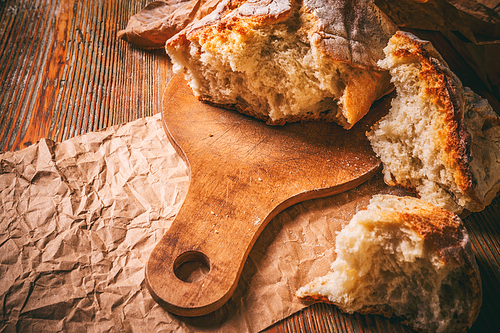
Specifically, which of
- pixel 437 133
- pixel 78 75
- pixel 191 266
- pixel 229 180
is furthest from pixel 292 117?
pixel 78 75

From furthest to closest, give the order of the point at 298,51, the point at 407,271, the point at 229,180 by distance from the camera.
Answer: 1. the point at 298,51
2. the point at 229,180
3. the point at 407,271

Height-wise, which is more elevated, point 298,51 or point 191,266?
point 298,51

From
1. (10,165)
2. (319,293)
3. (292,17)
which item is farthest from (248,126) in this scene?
(10,165)

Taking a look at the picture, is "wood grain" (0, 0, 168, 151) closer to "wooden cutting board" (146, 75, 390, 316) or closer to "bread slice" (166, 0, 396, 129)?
"wooden cutting board" (146, 75, 390, 316)

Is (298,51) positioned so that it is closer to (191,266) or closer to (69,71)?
(191,266)

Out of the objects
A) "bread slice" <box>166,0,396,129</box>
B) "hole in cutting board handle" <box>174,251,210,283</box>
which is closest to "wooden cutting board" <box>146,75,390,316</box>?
"hole in cutting board handle" <box>174,251,210,283</box>

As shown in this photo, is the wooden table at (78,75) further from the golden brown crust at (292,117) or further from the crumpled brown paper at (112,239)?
the golden brown crust at (292,117)
